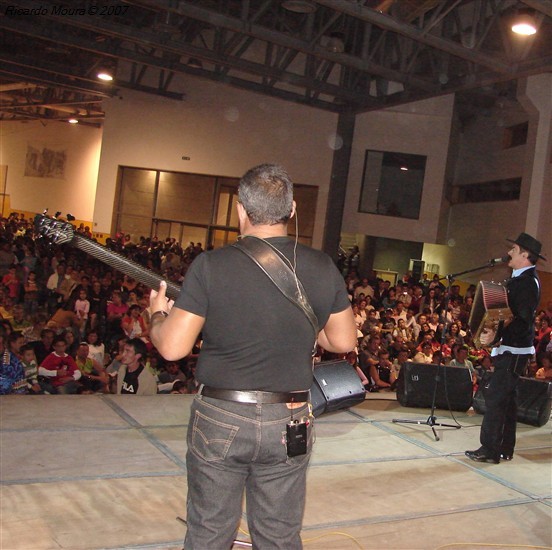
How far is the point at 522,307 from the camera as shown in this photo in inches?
181

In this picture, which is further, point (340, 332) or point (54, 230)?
point (54, 230)

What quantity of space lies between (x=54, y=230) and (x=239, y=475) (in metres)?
1.35

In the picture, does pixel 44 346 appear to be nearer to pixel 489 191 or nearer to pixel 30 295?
pixel 30 295

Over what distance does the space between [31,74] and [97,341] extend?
14.1 m

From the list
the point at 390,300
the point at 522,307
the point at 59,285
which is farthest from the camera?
the point at 390,300

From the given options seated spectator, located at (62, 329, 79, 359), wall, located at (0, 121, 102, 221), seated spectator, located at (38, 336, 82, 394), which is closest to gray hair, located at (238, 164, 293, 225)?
seated spectator, located at (38, 336, 82, 394)

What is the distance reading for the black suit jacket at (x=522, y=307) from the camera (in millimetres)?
4609

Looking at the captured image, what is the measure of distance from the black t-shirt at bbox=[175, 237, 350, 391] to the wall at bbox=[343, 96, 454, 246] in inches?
677

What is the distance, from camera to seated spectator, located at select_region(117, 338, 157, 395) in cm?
661

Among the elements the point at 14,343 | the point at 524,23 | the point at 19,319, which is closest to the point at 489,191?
the point at 524,23

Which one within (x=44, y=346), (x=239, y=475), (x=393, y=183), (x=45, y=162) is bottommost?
(x=44, y=346)

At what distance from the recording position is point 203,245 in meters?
20.7

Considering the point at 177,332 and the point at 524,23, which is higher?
the point at 524,23

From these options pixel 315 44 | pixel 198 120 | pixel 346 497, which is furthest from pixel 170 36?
pixel 346 497
